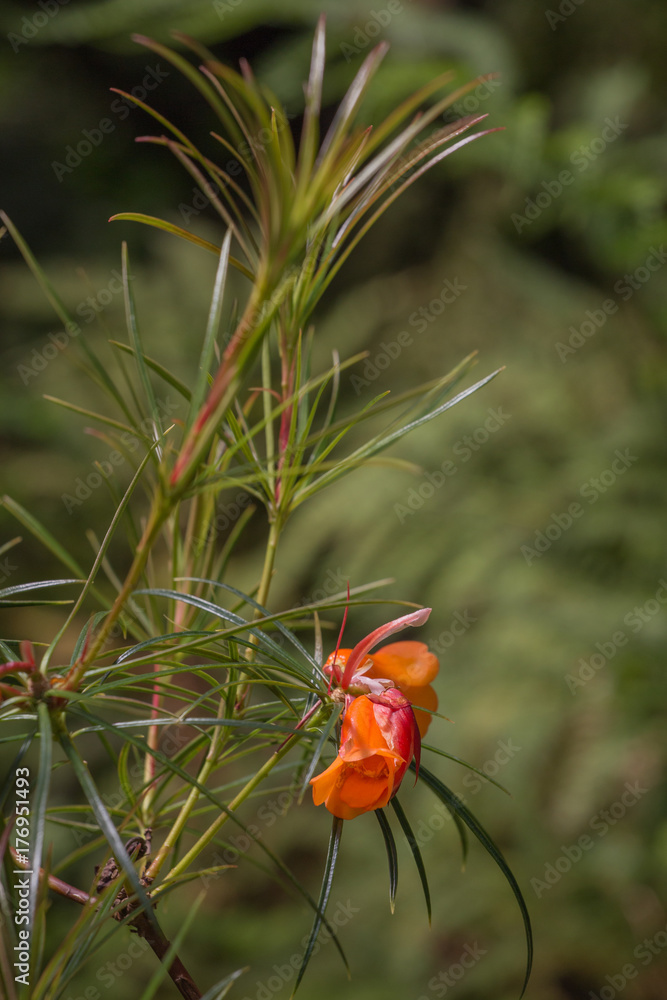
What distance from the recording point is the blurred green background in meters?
1.25

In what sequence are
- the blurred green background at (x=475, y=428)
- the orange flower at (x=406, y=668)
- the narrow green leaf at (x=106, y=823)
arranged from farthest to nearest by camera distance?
the blurred green background at (x=475, y=428) → the orange flower at (x=406, y=668) → the narrow green leaf at (x=106, y=823)

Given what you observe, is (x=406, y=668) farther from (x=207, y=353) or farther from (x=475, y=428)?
(x=475, y=428)

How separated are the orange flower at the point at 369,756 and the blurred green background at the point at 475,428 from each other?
0.70 meters

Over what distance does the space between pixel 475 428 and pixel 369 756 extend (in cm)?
142

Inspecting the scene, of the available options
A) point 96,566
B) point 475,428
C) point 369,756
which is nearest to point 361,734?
point 369,756

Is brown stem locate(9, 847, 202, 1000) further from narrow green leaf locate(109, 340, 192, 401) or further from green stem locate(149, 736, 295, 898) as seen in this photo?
narrow green leaf locate(109, 340, 192, 401)

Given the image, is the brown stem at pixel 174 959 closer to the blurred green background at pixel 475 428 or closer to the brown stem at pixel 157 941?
the brown stem at pixel 157 941

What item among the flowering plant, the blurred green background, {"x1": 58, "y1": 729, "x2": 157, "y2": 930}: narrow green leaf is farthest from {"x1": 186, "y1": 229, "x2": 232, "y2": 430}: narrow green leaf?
the blurred green background

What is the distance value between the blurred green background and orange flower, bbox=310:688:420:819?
0.70 metres

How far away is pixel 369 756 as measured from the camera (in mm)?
253

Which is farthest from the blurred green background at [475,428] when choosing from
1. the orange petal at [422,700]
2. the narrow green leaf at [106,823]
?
the narrow green leaf at [106,823]

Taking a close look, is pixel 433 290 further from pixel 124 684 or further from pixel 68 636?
pixel 124 684

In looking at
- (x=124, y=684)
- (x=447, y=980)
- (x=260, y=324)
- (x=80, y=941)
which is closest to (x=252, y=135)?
(x=260, y=324)

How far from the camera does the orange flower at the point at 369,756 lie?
255 millimetres
